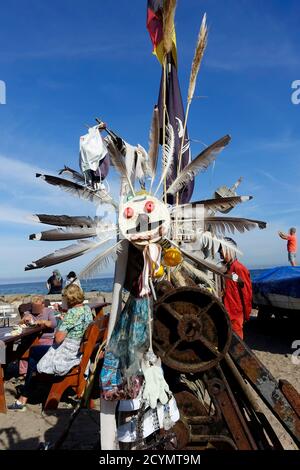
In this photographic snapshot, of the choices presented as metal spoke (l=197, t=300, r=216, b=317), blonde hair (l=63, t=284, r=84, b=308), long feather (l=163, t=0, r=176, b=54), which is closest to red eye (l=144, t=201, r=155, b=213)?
metal spoke (l=197, t=300, r=216, b=317)

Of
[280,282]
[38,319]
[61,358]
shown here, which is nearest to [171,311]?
[61,358]

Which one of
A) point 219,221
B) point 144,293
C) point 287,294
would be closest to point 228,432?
point 144,293

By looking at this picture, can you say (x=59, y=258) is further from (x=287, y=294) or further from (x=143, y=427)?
(x=287, y=294)

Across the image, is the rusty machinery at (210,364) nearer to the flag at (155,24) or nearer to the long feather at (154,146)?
the long feather at (154,146)

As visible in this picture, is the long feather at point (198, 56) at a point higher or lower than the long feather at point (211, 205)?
higher

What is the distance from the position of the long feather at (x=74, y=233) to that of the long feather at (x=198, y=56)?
51.3 inches

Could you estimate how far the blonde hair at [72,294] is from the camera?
5426 millimetres

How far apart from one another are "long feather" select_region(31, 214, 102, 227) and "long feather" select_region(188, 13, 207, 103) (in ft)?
4.29

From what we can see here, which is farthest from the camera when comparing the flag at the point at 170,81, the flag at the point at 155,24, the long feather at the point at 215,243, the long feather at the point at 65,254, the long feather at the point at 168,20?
the flag at the point at 155,24

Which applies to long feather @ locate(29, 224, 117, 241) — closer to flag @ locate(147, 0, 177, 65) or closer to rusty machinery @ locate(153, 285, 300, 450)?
rusty machinery @ locate(153, 285, 300, 450)

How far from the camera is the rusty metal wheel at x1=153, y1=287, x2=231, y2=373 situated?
108 inches

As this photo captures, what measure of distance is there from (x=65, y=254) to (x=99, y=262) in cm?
22

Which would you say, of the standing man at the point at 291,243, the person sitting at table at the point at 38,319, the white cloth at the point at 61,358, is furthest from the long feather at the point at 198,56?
the standing man at the point at 291,243

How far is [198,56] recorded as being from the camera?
3.05 meters
